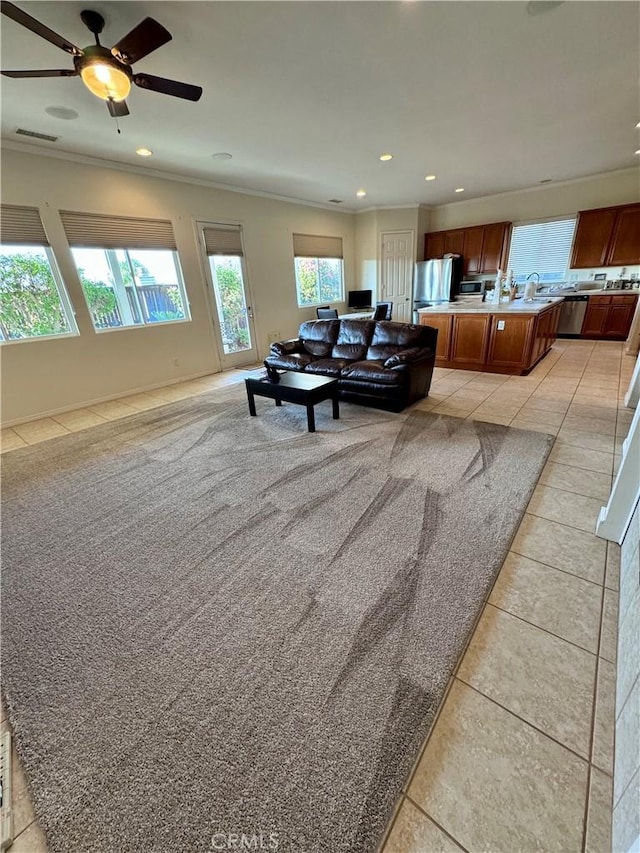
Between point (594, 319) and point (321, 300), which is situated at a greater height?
point (321, 300)

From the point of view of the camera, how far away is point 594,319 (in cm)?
619

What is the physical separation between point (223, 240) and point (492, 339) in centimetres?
429

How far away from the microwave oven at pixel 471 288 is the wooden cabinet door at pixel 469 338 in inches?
116

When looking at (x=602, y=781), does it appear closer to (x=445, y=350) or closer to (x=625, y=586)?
(x=625, y=586)

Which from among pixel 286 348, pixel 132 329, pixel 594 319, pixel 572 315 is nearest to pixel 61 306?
pixel 132 329

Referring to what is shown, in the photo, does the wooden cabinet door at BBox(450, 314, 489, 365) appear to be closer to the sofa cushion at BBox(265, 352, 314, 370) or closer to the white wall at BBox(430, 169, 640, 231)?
the sofa cushion at BBox(265, 352, 314, 370)

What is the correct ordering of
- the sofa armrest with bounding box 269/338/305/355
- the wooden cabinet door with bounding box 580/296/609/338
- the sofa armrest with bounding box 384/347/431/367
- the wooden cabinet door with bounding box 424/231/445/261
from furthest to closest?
1. the wooden cabinet door with bounding box 424/231/445/261
2. the wooden cabinet door with bounding box 580/296/609/338
3. the sofa armrest with bounding box 269/338/305/355
4. the sofa armrest with bounding box 384/347/431/367

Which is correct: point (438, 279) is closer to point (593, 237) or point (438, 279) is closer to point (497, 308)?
point (593, 237)

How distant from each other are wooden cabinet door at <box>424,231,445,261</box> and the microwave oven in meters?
0.83

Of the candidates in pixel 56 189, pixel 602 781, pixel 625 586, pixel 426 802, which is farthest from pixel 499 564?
pixel 56 189

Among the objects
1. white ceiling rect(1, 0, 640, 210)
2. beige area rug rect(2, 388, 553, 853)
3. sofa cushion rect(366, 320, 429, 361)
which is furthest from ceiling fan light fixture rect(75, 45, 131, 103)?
sofa cushion rect(366, 320, 429, 361)

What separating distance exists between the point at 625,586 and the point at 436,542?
31.2 inches

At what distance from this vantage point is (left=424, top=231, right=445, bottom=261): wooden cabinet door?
7.42 metres

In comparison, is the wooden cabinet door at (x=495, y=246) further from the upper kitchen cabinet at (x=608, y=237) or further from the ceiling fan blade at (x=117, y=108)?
the ceiling fan blade at (x=117, y=108)
